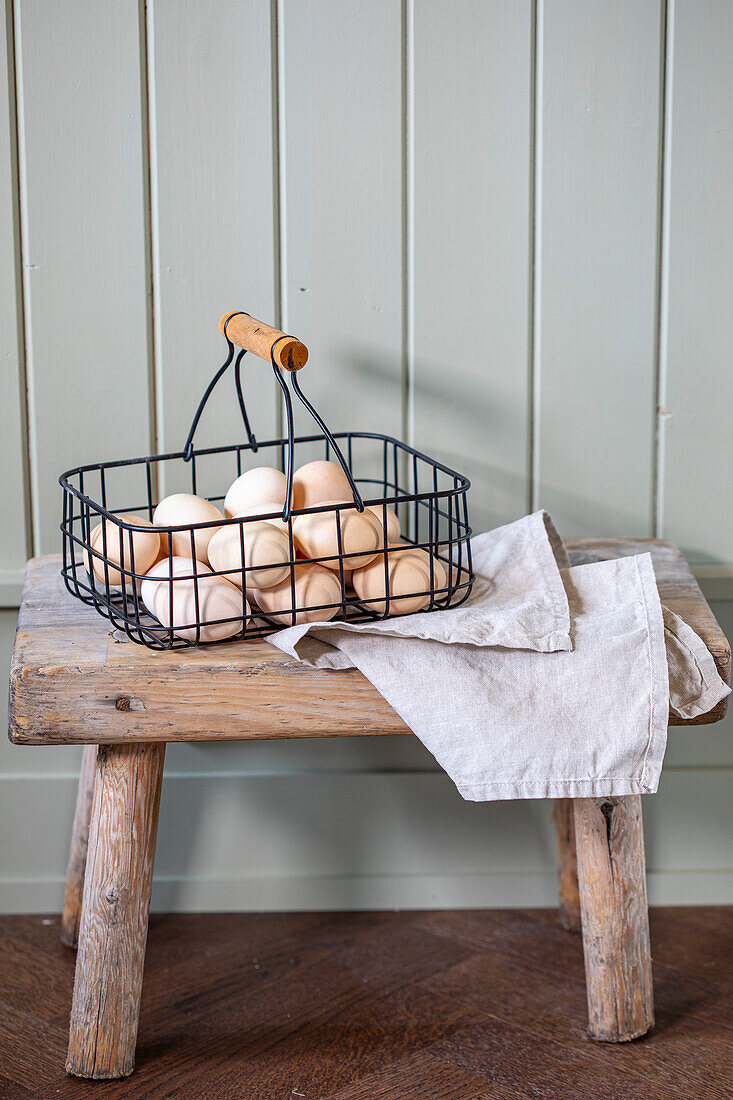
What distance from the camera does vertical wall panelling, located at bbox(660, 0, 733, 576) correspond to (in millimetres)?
1176

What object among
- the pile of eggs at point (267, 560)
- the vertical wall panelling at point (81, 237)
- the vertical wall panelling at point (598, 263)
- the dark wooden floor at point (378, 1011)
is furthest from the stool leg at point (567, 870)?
the vertical wall panelling at point (81, 237)

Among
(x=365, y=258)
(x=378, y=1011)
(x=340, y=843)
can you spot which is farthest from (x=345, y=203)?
(x=378, y=1011)

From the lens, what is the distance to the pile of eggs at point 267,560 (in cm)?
85

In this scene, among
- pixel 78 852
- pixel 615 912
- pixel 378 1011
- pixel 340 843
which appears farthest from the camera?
pixel 340 843

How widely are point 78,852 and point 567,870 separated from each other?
59 centimetres

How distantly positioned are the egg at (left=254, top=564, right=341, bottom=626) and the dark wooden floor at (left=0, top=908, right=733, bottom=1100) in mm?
466

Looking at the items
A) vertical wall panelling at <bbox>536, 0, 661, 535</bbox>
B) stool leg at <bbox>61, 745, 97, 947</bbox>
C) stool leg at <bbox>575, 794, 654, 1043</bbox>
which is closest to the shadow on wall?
stool leg at <bbox>61, 745, 97, 947</bbox>

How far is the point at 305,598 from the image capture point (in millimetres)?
864

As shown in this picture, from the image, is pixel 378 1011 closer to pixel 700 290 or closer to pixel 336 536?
pixel 336 536

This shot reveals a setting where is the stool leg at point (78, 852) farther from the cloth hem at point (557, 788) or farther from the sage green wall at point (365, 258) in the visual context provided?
the cloth hem at point (557, 788)

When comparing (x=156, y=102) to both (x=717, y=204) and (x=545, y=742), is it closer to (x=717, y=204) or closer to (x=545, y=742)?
(x=717, y=204)

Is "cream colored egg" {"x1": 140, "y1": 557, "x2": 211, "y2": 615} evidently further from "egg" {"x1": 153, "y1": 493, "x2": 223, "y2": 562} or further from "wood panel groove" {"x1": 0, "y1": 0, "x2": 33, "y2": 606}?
"wood panel groove" {"x1": 0, "y1": 0, "x2": 33, "y2": 606}

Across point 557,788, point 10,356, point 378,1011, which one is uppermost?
point 10,356

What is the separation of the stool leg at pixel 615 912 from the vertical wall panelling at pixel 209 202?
0.59 m
